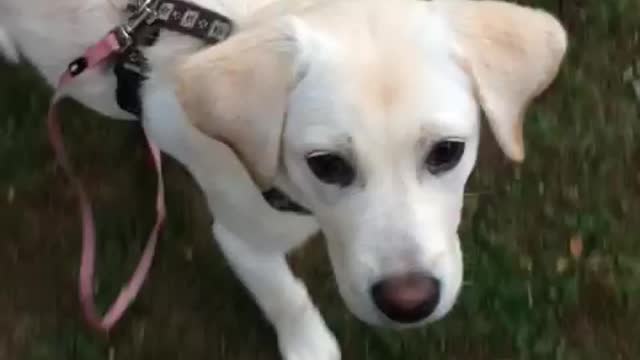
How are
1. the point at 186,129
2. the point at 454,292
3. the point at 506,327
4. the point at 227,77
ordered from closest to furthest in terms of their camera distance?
the point at 227,77 → the point at 454,292 → the point at 186,129 → the point at 506,327

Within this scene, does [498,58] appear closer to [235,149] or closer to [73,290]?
[235,149]

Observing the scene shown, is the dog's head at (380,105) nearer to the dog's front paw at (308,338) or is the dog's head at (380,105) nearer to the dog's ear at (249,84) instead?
the dog's ear at (249,84)

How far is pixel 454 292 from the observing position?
177 cm

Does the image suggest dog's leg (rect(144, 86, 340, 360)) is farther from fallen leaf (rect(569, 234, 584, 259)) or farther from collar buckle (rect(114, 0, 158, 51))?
fallen leaf (rect(569, 234, 584, 259))

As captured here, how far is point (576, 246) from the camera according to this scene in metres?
2.41

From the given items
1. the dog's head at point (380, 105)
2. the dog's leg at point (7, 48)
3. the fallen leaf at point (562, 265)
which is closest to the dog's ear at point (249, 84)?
the dog's head at point (380, 105)

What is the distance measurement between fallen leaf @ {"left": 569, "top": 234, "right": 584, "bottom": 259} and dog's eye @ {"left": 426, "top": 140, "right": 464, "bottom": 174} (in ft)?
2.74

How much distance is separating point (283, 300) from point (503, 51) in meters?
0.77

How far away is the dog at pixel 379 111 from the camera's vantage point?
1.57 metres

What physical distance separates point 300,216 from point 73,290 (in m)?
0.67

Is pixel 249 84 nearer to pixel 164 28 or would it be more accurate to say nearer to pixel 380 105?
pixel 380 105

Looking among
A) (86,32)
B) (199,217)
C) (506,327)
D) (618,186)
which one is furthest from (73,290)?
(618,186)

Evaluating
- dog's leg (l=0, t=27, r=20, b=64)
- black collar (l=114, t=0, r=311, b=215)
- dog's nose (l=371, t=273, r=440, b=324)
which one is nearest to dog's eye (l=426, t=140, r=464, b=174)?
dog's nose (l=371, t=273, r=440, b=324)

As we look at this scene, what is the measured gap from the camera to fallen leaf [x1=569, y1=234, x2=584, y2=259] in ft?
7.88
